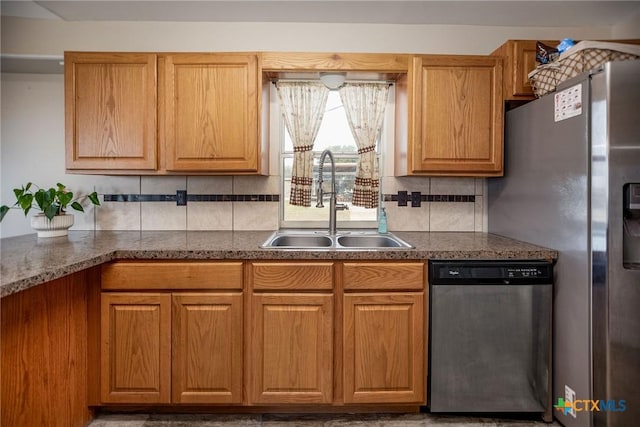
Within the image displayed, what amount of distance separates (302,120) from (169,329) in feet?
5.01

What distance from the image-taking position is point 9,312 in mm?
1304

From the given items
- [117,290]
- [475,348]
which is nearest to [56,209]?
[117,290]

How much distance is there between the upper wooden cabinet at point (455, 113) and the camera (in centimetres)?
206

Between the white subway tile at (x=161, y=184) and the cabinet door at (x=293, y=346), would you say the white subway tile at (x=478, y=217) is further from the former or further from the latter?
the white subway tile at (x=161, y=184)

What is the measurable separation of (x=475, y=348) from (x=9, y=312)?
2.00 m

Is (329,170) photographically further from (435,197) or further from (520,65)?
(520,65)

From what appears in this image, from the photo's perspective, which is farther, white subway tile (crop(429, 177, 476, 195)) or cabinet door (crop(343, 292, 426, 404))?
white subway tile (crop(429, 177, 476, 195))

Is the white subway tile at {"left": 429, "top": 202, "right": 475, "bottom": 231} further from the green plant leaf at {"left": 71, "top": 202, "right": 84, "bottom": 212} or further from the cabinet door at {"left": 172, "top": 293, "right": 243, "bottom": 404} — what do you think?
the green plant leaf at {"left": 71, "top": 202, "right": 84, "bottom": 212}

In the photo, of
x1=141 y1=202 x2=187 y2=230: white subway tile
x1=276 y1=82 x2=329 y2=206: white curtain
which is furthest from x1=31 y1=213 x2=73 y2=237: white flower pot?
x1=276 y1=82 x2=329 y2=206: white curtain

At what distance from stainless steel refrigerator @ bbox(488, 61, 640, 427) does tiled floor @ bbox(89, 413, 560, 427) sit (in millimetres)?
344

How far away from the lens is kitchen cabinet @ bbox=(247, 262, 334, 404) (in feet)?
5.64

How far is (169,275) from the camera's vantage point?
5.64 feet

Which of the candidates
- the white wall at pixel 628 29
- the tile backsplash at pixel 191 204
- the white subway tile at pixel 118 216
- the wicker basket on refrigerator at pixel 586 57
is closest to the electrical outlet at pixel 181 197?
the tile backsplash at pixel 191 204

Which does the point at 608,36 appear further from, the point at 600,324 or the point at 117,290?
the point at 117,290
